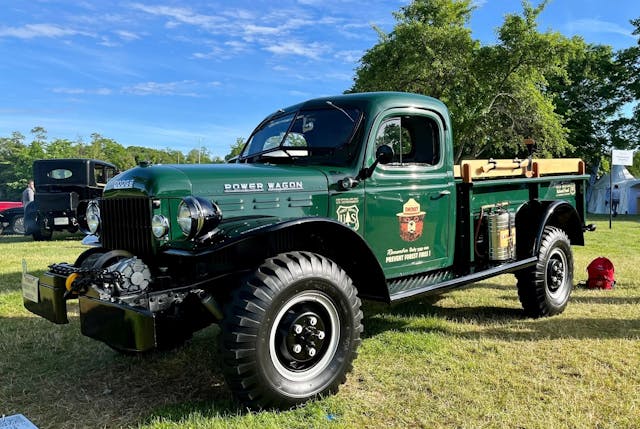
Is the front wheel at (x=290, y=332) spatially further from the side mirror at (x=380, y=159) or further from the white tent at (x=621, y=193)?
the white tent at (x=621, y=193)

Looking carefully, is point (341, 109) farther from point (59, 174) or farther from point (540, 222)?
point (59, 174)

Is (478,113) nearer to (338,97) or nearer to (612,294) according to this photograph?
(612,294)

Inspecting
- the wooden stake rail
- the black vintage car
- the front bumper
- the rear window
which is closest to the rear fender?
the wooden stake rail

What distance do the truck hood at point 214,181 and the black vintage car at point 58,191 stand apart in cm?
1106

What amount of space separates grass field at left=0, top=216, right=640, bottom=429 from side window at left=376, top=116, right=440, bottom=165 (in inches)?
61.9

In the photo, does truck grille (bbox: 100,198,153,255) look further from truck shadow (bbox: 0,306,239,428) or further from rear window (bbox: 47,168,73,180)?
rear window (bbox: 47,168,73,180)

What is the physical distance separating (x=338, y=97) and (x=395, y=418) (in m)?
2.54

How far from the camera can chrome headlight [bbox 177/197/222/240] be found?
9.44 feet

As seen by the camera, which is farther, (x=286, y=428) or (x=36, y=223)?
(x=36, y=223)

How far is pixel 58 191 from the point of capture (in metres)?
14.1

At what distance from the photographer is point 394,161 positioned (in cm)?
410

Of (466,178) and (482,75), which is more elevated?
(482,75)

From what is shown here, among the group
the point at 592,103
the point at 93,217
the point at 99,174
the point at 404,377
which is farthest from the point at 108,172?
the point at 592,103

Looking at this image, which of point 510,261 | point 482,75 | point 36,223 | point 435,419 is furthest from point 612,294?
point 482,75
